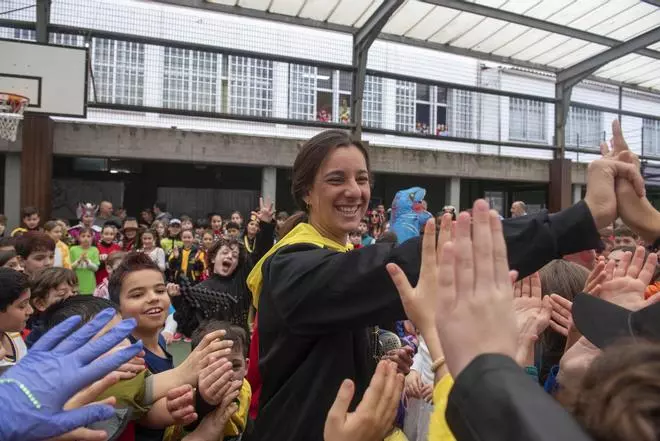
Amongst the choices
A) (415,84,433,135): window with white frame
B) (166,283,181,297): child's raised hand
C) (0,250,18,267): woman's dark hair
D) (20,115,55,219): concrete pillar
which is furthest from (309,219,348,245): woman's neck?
(415,84,433,135): window with white frame

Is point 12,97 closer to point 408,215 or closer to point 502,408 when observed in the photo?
point 408,215

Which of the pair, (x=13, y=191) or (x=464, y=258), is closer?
(x=464, y=258)

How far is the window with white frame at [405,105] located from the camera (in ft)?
35.5

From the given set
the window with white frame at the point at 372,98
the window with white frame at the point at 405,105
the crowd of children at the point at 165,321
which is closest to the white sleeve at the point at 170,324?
the crowd of children at the point at 165,321

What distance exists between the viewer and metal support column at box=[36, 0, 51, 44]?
25.7 ft

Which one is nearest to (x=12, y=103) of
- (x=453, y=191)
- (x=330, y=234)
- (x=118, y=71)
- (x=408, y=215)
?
(x=118, y=71)

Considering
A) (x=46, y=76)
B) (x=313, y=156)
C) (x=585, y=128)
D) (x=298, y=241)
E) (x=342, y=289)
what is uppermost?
(x=585, y=128)

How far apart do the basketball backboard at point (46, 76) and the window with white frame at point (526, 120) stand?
30.6 ft

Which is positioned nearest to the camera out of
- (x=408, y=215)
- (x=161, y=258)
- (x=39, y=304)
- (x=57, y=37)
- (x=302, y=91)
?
(x=39, y=304)

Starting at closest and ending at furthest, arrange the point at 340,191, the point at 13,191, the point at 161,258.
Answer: the point at 340,191
the point at 161,258
the point at 13,191

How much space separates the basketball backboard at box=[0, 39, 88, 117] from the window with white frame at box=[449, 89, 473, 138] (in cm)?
738

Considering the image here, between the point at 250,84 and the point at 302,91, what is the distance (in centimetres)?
104

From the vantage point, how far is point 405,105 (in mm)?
11266

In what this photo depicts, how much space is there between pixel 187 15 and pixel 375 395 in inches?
386
